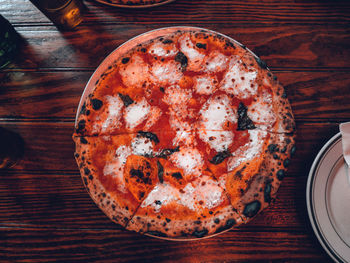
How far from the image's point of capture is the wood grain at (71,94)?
49.8 inches

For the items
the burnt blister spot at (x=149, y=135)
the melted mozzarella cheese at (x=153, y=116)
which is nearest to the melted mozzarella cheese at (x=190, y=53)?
the melted mozzarella cheese at (x=153, y=116)

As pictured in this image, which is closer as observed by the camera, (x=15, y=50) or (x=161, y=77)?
(x=161, y=77)

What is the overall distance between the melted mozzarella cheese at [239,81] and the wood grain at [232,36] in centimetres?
31

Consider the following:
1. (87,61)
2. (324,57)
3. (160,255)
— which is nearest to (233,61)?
(324,57)

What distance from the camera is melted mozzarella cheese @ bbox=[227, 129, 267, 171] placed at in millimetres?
1026

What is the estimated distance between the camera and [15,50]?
1340 mm

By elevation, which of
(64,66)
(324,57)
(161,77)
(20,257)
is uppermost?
(324,57)

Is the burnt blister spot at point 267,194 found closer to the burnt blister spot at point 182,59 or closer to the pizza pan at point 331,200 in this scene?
the pizza pan at point 331,200

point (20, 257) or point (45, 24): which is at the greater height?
point (45, 24)

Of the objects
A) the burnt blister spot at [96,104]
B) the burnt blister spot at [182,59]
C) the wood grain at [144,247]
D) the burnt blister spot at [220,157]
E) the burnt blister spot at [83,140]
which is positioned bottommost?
the wood grain at [144,247]

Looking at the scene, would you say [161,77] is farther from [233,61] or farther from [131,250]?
[131,250]

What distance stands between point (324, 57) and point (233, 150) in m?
0.77

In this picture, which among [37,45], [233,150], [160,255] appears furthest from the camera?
[37,45]

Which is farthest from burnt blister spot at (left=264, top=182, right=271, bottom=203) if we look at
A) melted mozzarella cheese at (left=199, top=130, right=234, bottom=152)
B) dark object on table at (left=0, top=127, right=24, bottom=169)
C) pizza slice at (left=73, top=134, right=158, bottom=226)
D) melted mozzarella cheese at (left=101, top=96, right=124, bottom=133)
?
dark object on table at (left=0, top=127, right=24, bottom=169)
